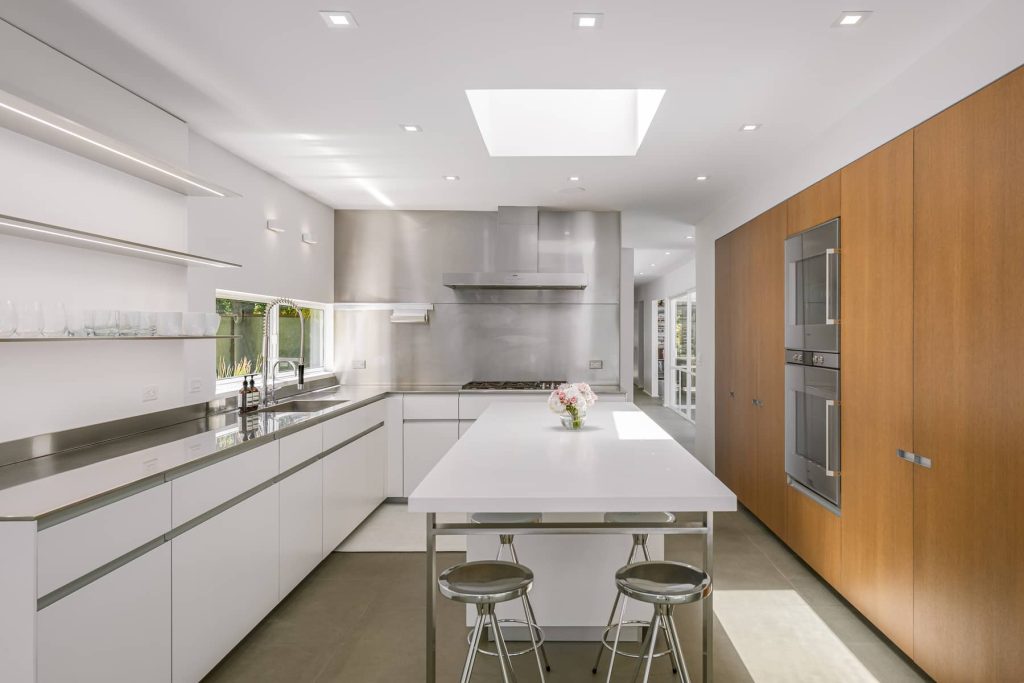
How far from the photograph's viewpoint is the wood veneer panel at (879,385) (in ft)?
7.90

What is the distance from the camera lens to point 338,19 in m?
2.05

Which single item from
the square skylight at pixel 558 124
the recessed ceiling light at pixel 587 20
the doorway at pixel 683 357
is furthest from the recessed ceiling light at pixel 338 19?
the doorway at pixel 683 357

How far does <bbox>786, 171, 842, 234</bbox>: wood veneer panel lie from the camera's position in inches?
118

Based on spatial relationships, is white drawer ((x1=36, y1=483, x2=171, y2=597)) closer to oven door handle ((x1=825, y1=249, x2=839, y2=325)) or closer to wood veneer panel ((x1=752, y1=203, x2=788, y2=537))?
oven door handle ((x1=825, y1=249, x2=839, y2=325))

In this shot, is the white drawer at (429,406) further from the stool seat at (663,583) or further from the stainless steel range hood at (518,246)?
the stool seat at (663,583)

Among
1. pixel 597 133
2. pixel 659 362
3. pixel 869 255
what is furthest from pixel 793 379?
pixel 659 362

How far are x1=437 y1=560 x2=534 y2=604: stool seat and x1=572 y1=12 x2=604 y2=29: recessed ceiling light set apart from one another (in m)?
1.92

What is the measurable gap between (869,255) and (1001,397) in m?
0.99

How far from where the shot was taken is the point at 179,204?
9.79ft

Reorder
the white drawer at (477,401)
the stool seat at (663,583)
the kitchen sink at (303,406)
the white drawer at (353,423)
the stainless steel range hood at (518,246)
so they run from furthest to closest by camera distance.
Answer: the stainless steel range hood at (518,246) → the white drawer at (477,401) → the kitchen sink at (303,406) → the white drawer at (353,423) → the stool seat at (663,583)

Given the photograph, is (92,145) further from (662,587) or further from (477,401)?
(477,401)

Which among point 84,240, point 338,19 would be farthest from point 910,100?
point 84,240

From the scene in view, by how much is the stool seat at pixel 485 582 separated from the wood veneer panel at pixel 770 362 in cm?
252

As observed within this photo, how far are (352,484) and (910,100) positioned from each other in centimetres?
384
